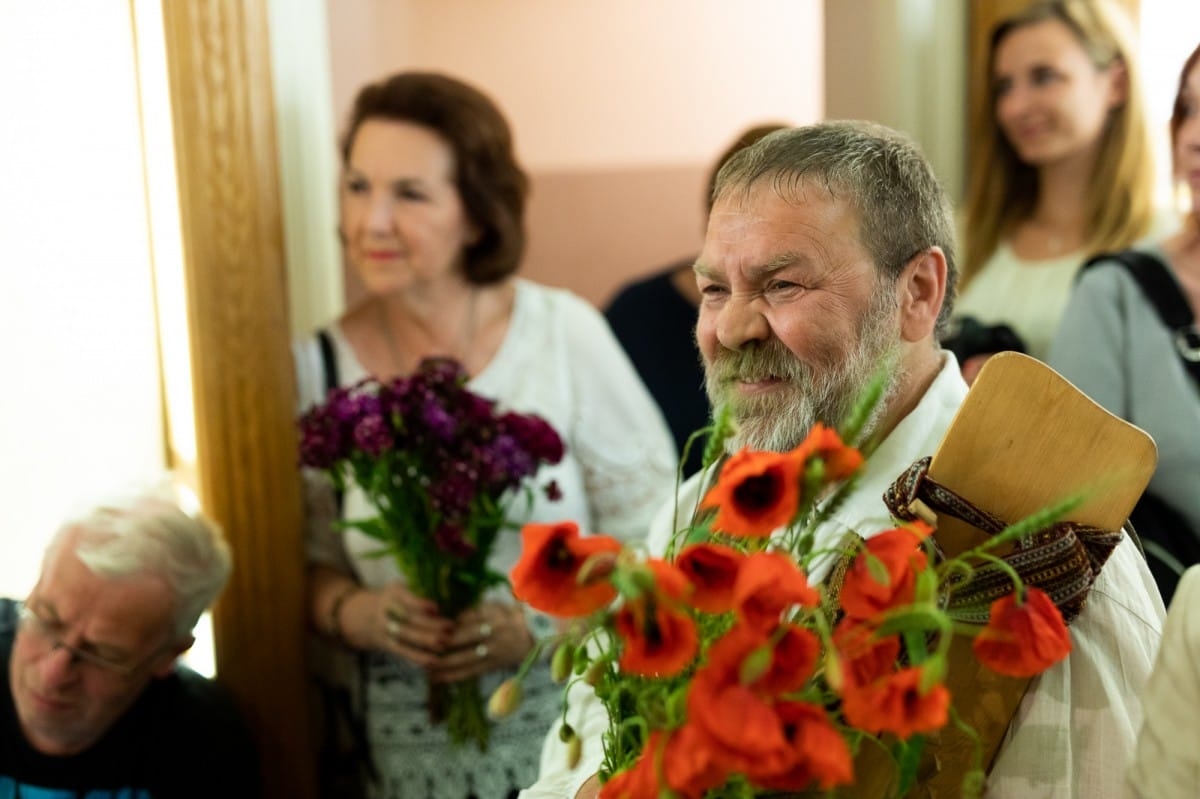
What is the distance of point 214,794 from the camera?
1861mm

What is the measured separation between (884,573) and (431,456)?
1.13 metres

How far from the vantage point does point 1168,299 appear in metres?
1.86

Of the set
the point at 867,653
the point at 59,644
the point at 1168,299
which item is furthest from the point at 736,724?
the point at 1168,299

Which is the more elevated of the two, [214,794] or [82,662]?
[82,662]

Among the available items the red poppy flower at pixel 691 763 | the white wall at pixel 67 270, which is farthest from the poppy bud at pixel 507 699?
the white wall at pixel 67 270

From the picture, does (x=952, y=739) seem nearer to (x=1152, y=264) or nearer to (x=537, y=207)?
(x=1152, y=264)

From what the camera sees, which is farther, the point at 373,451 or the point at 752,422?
the point at 373,451

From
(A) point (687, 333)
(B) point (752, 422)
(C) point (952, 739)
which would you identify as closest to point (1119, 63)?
(A) point (687, 333)

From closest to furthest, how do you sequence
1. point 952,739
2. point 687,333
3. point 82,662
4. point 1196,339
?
point 952,739 < point 82,662 < point 1196,339 < point 687,333

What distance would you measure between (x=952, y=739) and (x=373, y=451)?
103cm

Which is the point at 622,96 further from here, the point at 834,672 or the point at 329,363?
the point at 834,672

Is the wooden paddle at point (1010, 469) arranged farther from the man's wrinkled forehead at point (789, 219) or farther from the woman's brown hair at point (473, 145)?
the woman's brown hair at point (473, 145)

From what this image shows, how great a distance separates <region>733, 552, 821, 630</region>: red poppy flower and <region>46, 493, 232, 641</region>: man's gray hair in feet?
3.95

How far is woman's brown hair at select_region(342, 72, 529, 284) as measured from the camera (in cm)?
222
